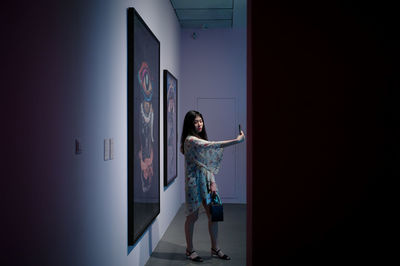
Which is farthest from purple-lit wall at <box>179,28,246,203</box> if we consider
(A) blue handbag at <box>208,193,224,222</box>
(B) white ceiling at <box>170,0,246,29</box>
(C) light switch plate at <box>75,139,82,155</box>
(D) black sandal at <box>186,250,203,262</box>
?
(C) light switch plate at <box>75,139,82,155</box>

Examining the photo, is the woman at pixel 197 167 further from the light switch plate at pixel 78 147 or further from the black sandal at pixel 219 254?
the light switch plate at pixel 78 147

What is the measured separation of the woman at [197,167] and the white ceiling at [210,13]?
7.15 ft

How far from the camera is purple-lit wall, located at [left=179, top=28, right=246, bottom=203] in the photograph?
5.68 m

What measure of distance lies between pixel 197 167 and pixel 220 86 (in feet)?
9.53

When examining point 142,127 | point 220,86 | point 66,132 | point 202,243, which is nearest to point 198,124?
point 142,127

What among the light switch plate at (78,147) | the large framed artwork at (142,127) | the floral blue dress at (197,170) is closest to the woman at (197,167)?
the floral blue dress at (197,170)

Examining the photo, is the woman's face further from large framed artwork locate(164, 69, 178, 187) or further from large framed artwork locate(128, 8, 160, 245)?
large framed artwork locate(164, 69, 178, 187)

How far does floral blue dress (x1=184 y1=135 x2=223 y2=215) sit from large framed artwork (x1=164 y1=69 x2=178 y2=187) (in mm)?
894

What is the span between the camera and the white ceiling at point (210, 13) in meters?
4.49

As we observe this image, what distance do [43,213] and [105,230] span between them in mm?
780

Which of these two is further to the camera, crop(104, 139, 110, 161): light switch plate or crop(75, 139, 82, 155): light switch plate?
crop(104, 139, 110, 161): light switch plate
